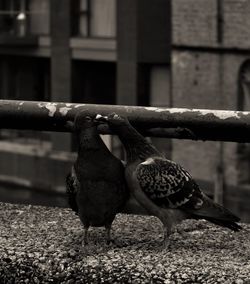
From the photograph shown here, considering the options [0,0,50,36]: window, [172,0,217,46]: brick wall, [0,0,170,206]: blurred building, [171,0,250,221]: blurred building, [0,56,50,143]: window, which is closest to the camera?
[171,0,250,221]: blurred building

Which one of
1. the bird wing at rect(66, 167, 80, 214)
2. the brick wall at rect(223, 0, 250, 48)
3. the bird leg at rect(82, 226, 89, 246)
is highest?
the brick wall at rect(223, 0, 250, 48)

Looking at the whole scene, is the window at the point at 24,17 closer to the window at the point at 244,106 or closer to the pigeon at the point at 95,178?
the window at the point at 244,106

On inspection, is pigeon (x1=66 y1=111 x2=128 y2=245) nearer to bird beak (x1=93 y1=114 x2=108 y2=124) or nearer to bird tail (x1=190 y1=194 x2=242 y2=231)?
bird beak (x1=93 y1=114 x2=108 y2=124)

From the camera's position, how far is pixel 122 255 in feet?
10.7

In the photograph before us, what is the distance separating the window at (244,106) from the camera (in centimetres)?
2544

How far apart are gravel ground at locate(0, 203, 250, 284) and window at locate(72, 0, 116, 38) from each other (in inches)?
1055

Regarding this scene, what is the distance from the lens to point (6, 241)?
3471 mm

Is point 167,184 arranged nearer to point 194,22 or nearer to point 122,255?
point 122,255

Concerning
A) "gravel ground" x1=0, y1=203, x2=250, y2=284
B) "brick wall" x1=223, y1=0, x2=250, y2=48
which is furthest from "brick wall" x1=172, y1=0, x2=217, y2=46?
"gravel ground" x1=0, y1=203, x2=250, y2=284

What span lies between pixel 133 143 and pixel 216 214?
40 cm

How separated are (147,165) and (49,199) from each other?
2685 centimetres

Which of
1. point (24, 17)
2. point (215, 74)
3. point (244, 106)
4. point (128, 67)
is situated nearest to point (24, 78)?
point (24, 17)

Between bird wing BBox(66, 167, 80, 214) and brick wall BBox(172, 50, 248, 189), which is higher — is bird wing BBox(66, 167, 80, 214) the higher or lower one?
the higher one

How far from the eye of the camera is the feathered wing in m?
3.27
